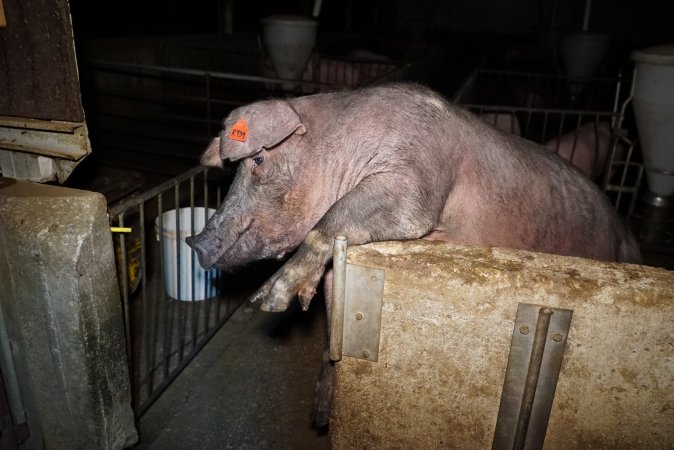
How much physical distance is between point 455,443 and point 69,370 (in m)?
1.64

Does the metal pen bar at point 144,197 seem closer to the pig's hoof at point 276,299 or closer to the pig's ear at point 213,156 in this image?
the pig's ear at point 213,156

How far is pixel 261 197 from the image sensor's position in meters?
2.60

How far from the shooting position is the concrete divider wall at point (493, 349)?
1.62 m


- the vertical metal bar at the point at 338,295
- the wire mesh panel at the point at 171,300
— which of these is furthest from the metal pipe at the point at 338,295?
the wire mesh panel at the point at 171,300

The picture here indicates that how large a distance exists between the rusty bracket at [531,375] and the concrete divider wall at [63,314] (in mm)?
1676

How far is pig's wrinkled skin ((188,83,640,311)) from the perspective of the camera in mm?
2262

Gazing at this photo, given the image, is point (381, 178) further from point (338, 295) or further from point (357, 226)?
point (338, 295)

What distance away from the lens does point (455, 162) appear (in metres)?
2.53

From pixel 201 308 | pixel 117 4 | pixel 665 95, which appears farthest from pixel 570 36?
pixel 201 308

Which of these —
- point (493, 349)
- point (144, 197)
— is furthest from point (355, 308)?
point (144, 197)

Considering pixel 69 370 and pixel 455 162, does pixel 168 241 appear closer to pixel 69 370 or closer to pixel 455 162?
pixel 69 370

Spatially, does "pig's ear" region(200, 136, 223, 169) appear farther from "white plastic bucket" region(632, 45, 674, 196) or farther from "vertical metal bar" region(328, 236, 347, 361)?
"white plastic bucket" region(632, 45, 674, 196)

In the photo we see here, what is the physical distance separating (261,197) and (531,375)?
4.75 ft

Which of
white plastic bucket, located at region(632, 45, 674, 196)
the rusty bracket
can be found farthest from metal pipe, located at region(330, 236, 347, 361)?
white plastic bucket, located at region(632, 45, 674, 196)
